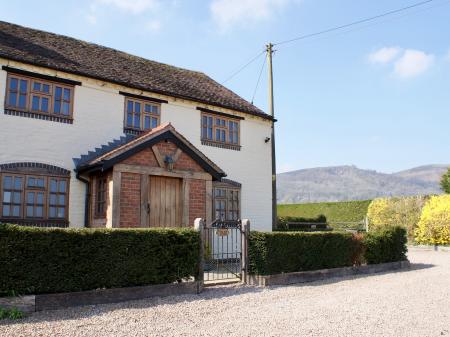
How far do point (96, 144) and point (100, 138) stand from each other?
0.81 feet

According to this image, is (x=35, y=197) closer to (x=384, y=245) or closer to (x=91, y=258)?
(x=91, y=258)

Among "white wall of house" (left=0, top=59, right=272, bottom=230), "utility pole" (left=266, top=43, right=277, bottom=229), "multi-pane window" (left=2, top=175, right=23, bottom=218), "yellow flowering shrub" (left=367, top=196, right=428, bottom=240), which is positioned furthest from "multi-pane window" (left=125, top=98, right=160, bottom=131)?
"yellow flowering shrub" (left=367, top=196, right=428, bottom=240)

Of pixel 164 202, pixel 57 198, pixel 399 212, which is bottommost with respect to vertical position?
pixel 399 212

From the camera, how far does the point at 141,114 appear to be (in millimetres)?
15219

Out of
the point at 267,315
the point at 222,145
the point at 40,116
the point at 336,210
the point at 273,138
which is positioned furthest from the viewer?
the point at 336,210

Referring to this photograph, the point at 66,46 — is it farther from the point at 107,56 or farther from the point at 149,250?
the point at 149,250

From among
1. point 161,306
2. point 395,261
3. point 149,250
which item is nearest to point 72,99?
point 149,250

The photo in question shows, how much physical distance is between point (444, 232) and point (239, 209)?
11716 mm

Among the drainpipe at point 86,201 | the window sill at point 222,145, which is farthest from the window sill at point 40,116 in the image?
the window sill at point 222,145

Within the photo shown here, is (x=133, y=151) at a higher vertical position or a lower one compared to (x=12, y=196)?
higher

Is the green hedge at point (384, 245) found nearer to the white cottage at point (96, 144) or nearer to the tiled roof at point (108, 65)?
the white cottage at point (96, 144)

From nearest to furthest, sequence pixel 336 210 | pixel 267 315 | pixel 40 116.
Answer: pixel 267 315 → pixel 40 116 → pixel 336 210

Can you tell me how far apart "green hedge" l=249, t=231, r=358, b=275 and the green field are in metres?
20.6

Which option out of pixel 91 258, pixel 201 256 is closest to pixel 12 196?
pixel 91 258
